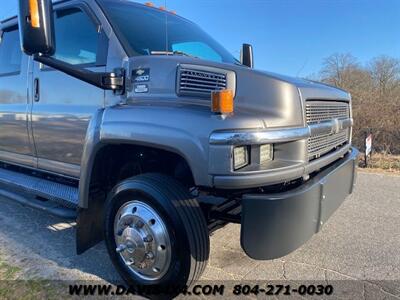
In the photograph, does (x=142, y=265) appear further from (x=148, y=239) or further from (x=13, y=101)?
(x=13, y=101)

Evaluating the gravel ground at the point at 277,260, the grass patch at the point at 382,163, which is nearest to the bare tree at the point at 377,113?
the grass patch at the point at 382,163

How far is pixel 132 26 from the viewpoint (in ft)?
10.7

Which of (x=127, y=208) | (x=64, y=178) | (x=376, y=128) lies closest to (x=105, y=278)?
(x=127, y=208)

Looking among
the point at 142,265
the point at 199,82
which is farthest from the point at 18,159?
the point at 199,82

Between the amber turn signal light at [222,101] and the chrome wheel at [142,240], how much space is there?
0.89 metres

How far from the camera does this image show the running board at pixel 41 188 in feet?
11.4

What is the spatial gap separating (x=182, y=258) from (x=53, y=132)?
1944mm

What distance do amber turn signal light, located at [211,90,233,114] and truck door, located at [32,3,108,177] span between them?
1245 millimetres

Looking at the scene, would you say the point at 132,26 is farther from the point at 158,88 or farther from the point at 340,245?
the point at 340,245

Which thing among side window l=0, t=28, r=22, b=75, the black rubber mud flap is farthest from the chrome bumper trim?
side window l=0, t=28, r=22, b=75

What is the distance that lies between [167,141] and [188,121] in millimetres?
201

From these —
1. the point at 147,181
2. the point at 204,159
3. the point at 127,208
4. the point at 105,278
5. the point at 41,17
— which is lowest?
the point at 105,278

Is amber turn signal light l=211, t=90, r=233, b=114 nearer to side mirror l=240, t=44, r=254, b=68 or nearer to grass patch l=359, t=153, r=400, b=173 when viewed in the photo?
side mirror l=240, t=44, r=254, b=68

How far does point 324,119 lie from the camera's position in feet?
9.78
